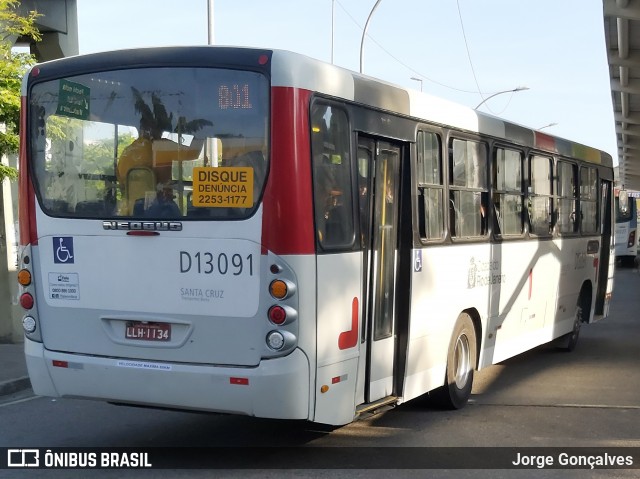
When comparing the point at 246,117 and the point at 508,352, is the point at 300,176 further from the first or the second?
the point at 508,352

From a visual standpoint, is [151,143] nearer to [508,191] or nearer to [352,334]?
[352,334]

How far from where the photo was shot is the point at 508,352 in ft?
34.9

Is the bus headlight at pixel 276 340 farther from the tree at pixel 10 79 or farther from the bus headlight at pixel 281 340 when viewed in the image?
the tree at pixel 10 79

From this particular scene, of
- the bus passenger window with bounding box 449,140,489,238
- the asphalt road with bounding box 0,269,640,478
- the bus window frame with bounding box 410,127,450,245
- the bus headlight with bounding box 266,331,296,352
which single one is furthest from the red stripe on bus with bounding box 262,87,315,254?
the bus passenger window with bounding box 449,140,489,238

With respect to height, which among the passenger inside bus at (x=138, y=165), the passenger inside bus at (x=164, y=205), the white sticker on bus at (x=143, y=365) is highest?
the passenger inside bus at (x=138, y=165)

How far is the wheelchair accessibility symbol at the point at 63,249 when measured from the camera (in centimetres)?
686

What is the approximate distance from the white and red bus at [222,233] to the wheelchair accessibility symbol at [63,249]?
1cm

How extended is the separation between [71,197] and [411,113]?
2941 mm

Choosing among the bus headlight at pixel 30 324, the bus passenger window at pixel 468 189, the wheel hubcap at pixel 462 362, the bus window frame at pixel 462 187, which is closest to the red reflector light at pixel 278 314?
the bus headlight at pixel 30 324

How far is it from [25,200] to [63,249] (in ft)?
1.83

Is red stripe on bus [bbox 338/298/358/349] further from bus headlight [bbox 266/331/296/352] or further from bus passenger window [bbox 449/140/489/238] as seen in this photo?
bus passenger window [bbox 449/140/489/238]

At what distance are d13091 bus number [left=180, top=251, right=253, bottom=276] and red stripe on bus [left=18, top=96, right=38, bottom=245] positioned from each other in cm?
134

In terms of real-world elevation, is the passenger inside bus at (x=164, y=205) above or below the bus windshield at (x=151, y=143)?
below

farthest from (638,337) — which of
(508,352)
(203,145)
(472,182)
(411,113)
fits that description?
(203,145)
